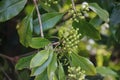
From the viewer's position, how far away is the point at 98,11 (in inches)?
48.5

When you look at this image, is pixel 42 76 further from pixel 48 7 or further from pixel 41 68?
pixel 48 7

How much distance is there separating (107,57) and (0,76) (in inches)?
Result: 35.8

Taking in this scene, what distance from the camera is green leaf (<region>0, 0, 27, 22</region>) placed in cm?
122

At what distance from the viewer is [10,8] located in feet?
4.05

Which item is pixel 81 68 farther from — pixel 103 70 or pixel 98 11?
pixel 103 70

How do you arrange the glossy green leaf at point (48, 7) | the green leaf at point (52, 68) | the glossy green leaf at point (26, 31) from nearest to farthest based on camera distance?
1. the green leaf at point (52, 68)
2. the glossy green leaf at point (26, 31)
3. the glossy green leaf at point (48, 7)

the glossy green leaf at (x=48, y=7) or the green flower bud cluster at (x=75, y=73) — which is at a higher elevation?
the glossy green leaf at (x=48, y=7)

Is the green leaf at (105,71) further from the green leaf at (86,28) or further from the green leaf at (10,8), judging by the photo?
the green leaf at (10,8)

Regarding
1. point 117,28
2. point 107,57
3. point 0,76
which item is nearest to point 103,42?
point 107,57

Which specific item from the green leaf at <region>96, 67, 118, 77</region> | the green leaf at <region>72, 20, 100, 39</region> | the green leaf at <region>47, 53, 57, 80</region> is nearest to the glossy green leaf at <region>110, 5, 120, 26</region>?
the green leaf at <region>72, 20, 100, 39</region>

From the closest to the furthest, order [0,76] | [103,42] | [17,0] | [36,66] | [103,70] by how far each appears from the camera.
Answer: [36,66] < [17,0] < [0,76] < [103,70] < [103,42]

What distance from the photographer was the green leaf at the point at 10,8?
1221mm

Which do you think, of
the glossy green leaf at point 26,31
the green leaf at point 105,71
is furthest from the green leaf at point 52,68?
the green leaf at point 105,71

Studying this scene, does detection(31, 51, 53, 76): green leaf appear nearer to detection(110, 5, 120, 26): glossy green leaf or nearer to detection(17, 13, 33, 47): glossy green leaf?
detection(17, 13, 33, 47): glossy green leaf
